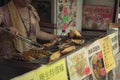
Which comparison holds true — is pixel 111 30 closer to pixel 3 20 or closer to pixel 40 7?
pixel 3 20

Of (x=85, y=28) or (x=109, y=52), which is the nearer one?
(x=109, y=52)

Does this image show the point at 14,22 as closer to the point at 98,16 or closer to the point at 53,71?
the point at 53,71

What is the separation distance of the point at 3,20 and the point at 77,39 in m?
0.79

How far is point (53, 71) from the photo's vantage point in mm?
1554

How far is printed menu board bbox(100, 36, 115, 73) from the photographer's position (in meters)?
2.13

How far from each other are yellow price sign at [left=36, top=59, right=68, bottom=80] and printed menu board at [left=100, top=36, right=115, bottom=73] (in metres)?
0.57

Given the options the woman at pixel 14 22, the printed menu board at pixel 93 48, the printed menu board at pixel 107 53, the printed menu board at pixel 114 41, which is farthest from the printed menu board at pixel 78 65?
the woman at pixel 14 22

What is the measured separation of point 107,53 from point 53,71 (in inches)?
28.9

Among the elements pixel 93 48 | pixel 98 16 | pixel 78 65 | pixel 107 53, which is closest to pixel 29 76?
pixel 78 65

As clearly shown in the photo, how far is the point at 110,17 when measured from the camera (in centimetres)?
364

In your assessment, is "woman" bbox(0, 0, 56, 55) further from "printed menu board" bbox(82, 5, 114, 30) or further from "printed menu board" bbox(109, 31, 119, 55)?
"printed menu board" bbox(82, 5, 114, 30)

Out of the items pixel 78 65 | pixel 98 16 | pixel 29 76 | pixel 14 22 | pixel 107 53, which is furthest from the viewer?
pixel 98 16

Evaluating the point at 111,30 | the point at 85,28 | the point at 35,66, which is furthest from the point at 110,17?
the point at 35,66

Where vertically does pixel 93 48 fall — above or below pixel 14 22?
below
